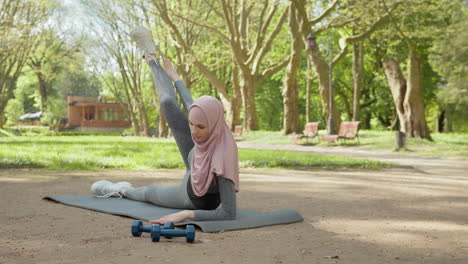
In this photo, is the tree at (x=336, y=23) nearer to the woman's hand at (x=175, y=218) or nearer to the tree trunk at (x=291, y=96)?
the tree trunk at (x=291, y=96)

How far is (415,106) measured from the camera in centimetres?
2431

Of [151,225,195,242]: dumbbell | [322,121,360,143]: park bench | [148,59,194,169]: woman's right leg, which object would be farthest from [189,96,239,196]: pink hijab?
[322,121,360,143]: park bench

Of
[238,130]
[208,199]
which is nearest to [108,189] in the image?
[208,199]

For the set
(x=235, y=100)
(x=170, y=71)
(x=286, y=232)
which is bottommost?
(x=286, y=232)

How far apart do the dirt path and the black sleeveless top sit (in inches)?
25.8

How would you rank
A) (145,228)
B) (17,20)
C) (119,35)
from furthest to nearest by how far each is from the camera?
(119,35), (17,20), (145,228)

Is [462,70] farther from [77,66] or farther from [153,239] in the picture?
[77,66]

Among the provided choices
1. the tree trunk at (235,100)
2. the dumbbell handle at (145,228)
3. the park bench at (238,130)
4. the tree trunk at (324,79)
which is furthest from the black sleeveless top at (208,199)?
the tree trunk at (235,100)

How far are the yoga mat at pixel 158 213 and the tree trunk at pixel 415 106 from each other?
20.0 meters

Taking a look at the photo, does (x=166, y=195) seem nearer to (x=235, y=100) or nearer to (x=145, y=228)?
(x=145, y=228)

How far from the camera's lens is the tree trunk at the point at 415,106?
24141 millimetres

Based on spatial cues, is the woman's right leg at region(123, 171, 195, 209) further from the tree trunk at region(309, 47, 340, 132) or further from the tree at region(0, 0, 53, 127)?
the tree trunk at region(309, 47, 340, 132)

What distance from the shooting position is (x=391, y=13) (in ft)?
78.6

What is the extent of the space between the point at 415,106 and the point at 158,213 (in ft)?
68.6
